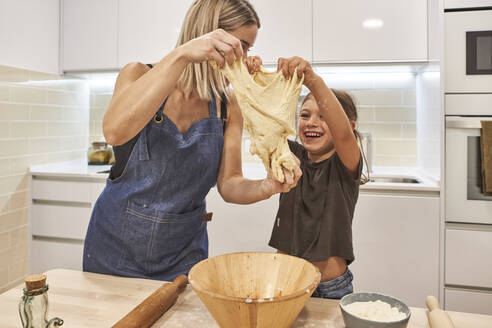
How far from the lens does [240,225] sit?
2049 mm

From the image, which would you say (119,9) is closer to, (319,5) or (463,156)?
(319,5)

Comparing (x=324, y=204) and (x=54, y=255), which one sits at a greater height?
(x=324, y=204)

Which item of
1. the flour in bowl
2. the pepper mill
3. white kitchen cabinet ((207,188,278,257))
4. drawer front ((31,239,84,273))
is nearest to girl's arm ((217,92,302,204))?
the flour in bowl

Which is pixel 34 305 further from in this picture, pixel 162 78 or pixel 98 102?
pixel 98 102

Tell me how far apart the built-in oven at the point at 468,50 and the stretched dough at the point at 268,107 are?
1387 mm

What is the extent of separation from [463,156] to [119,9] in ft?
7.28

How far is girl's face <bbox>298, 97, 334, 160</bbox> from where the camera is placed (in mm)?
1216

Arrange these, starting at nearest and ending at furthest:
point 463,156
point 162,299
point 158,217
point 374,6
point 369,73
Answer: point 162,299 → point 158,217 → point 463,156 → point 374,6 → point 369,73

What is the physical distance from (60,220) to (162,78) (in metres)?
1.90

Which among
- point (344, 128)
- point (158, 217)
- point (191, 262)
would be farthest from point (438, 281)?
point (158, 217)

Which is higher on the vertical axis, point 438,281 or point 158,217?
point 158,217

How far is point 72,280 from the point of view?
0.87 meters

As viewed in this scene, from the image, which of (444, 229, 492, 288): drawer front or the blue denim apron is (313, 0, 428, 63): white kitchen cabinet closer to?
(444, 229, 492, 288): drawer front

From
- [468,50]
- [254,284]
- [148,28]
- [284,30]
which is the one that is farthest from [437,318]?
[148,28]
